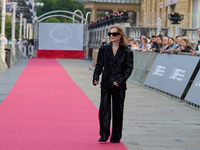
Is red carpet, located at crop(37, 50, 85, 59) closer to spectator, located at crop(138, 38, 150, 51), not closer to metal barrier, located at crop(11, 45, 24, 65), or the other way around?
metal barrier, located at crop(11, 45, 24, 65)

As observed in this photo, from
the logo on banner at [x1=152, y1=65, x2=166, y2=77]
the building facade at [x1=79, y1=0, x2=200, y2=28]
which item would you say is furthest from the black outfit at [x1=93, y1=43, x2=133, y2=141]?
the building facade at [x1=79, y1=0, x2=200, y2=28]

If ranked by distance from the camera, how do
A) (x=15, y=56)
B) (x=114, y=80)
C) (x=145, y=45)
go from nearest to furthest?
(x=114, y=80), (x=145, y=45), (x=15, y=56)

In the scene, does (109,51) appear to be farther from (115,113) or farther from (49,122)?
(49,122)

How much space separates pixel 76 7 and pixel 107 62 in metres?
142

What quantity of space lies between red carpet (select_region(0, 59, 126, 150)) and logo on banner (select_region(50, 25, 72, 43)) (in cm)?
3508

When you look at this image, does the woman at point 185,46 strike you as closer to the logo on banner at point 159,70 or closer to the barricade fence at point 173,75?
the barricade fence at point 173,75

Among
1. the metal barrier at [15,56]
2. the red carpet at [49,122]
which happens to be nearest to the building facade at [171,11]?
the metal barrier at [15,56]

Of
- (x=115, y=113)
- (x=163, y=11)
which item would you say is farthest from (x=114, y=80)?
(x=163, y=11)

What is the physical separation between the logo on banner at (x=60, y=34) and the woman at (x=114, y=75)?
43383mm

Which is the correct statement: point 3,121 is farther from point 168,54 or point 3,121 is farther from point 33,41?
point 33,41

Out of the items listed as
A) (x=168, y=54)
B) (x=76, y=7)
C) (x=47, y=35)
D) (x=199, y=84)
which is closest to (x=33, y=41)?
(x=47, y=35)

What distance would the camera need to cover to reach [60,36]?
51.1 meters

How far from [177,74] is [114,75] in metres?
6.81

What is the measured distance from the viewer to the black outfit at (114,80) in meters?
7.86
